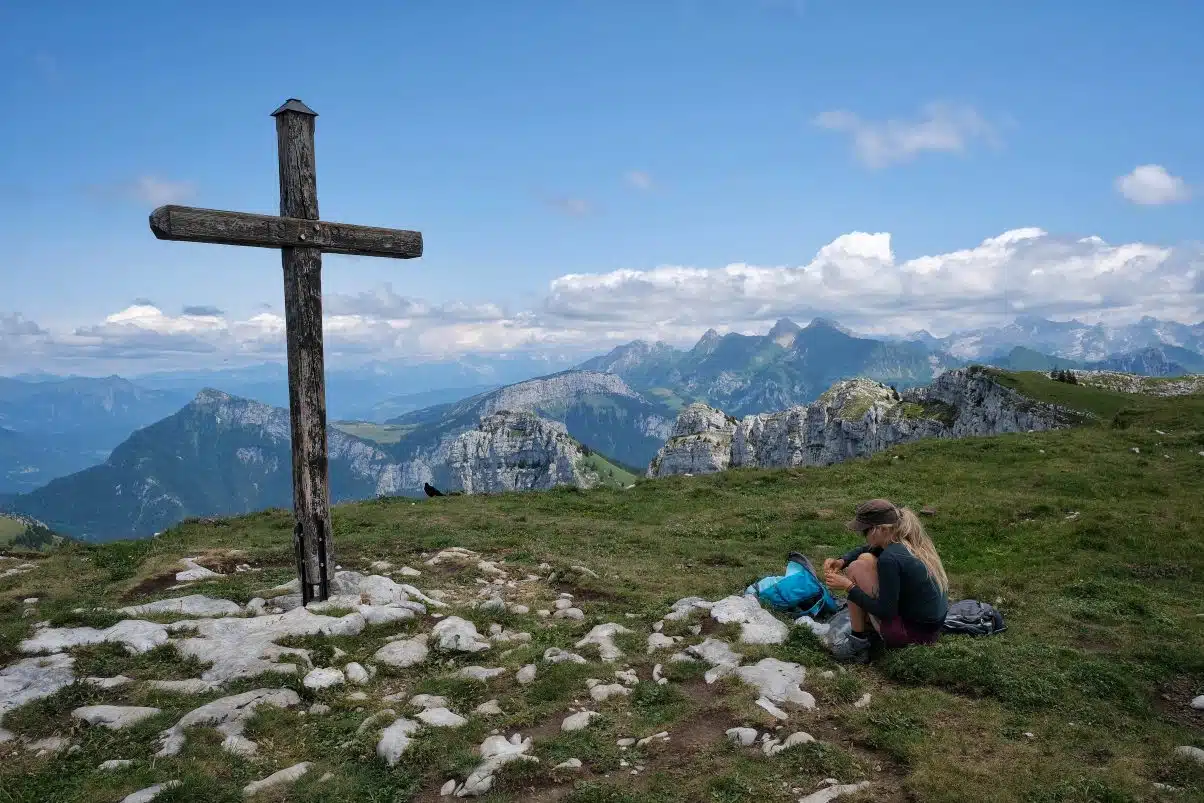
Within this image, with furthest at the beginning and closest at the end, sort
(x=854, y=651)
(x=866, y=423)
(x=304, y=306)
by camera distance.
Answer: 1. (x=866, y=423)
2. (x=304, y=306)
3. (x=854, y=651)

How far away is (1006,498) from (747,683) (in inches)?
689

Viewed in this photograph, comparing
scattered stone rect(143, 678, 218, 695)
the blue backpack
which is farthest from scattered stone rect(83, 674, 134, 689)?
the blue backpack

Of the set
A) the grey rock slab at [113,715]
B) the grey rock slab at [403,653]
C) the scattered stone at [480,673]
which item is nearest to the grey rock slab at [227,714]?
the grey rock slab at [113,715]

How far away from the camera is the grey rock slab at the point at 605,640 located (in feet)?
35.4

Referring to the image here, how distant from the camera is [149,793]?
7023mm

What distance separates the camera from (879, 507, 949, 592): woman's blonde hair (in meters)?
10.4


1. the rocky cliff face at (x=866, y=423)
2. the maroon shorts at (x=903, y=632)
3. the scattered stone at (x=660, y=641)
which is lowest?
the rocky cliff face at (x=866, y=423)

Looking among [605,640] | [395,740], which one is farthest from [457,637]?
[395,740]

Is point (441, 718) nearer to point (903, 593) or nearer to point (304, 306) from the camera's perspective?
point (903, 593)

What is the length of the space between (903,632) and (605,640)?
4739mm

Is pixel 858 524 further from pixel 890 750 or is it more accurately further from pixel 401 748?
pixel 401 748

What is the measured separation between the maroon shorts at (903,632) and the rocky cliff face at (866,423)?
75.7 m

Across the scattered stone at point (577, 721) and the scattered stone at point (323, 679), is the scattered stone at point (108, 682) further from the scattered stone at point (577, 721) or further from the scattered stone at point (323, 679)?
the scattered stone at point (577, 721)

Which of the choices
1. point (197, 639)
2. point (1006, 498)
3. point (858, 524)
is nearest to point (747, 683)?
point (858, 524)
